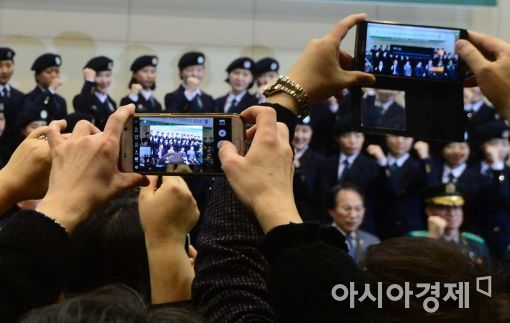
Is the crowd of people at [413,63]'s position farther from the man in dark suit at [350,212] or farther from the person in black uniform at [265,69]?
the person in black uniform at [265,69]

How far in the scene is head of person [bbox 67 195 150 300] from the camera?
123 cm

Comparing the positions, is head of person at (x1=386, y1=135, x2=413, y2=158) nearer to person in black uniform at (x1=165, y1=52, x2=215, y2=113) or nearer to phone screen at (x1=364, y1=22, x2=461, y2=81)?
person in black uniform at (x1=165, y1=52, x2=215, y2=113)

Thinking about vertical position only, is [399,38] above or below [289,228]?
above

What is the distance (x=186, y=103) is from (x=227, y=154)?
5256mm

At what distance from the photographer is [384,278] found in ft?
3.19

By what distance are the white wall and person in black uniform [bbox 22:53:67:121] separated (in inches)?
6.1

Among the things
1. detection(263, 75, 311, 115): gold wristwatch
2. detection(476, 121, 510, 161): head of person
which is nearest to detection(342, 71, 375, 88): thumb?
detection(263, 75, 311, 115): gold wristwatch

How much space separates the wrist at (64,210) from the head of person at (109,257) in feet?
0.95

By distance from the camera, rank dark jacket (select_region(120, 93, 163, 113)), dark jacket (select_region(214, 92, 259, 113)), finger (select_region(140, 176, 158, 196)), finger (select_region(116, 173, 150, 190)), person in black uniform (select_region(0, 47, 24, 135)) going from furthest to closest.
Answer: dark jacket (select_region(214, 92, 259, 113))
dark jacket (select_region(120, 93, 163, 113))
person in black uniform (select_region(0, 47, 24, 135))
finger (select_region(140, 176, 158, 196))
finger (select_region(116, 173, 150, 190))

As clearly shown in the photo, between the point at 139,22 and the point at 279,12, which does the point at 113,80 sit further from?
the point at 279,12

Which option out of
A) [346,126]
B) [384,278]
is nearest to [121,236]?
[384,278]

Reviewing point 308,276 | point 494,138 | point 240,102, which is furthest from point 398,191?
point 308,276

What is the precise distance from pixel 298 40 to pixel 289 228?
6.18 meters

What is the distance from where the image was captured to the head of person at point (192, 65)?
21.3ft
